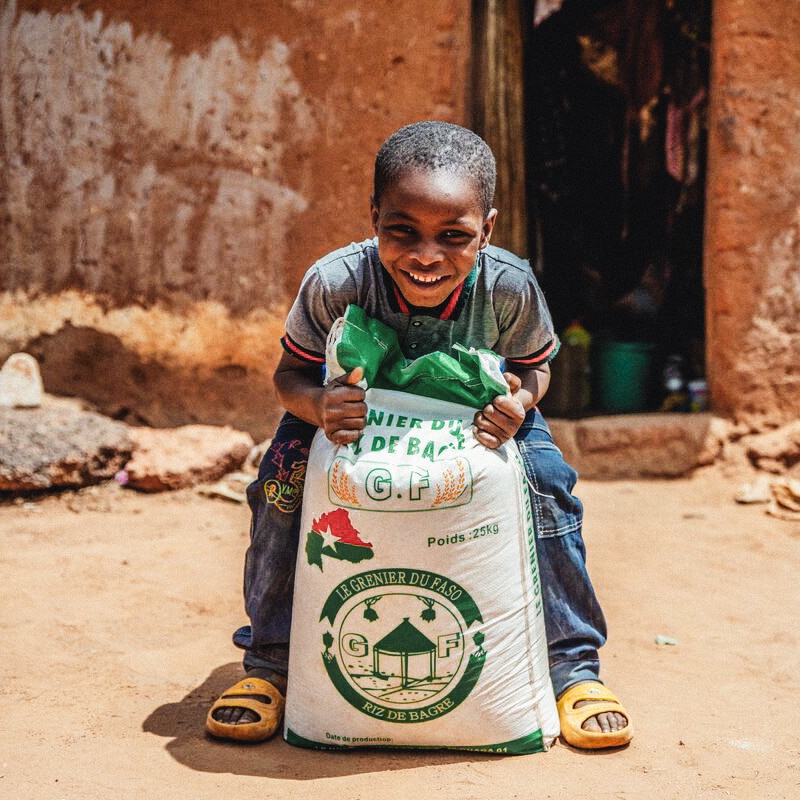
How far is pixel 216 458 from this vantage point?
408 cm

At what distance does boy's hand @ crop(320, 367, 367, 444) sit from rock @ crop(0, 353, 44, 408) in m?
2.87

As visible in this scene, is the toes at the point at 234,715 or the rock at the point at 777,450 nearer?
the toes at the point at 234,715

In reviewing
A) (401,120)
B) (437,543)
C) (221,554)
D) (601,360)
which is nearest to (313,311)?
(437,543)

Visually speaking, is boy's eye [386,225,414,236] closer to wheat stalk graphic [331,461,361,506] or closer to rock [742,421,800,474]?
wheat stalk graphic [331,461,361,506]

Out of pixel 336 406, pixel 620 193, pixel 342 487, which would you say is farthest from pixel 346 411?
pixel 620 193

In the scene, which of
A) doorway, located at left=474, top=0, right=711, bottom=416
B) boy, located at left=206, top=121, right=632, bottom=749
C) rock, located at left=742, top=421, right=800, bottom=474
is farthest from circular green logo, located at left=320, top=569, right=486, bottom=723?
doorway, located at left=474, top=0, right=711, bottom=416

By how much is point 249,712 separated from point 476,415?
2.46ft

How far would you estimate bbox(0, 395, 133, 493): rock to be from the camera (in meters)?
3.81

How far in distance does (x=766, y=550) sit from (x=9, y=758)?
8.39 ft

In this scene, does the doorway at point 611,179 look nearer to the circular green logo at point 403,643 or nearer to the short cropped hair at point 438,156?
the short cropped hair at point 438,156

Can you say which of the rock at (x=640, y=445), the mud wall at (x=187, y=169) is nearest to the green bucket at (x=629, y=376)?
the rock at (x=640, y=445)

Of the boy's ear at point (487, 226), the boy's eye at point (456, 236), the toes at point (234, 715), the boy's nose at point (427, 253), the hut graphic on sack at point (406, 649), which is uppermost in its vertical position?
the boy's ear at point (487, 226)

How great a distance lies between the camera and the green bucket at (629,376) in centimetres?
511

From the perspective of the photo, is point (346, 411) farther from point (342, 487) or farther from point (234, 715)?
point (234, 715)
